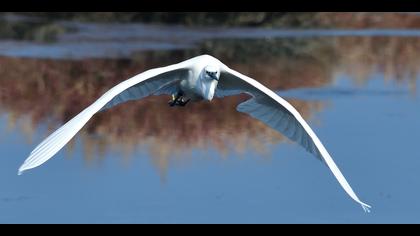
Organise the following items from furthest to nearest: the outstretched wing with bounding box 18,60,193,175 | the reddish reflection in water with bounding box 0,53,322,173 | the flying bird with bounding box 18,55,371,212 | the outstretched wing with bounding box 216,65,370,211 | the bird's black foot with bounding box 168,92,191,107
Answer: the reddish reflection in water with bounding box 0,53,322,173 → the bird's black foot with bounding box 168,92,191,107 → the outstretched wing with bounding box 216,65,370,211 → the flying bird with bounding box 18,55,371,212 → the outstretched wing with bounding box 18,60,193,175

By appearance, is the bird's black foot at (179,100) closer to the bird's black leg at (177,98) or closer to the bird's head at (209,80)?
the bird's black leg at (177,98)

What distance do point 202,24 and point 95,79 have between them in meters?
4.17

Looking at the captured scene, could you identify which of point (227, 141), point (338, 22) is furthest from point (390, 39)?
point (227, 141)

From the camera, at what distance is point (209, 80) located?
7.03m

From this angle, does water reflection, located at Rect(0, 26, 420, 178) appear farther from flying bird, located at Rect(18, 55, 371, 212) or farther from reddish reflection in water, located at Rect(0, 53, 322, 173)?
flying bird, located at Rect(18, 55, 371, 212)

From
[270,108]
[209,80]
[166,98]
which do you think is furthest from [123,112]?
[209,80]

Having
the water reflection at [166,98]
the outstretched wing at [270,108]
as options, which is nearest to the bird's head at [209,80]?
the outstretched wing at [270,108]

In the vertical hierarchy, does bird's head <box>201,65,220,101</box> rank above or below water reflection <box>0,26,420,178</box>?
below

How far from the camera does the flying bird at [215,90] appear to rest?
6.96 metres

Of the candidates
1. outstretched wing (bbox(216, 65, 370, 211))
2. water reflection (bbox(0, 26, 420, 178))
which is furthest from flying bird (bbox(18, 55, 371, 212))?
water reflection (bbox(0, 26, 420, 178))

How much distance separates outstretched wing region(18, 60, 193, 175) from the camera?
19.8 ft

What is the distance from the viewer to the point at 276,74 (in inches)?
575

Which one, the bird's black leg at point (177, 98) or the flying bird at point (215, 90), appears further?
the bird's black leg at point (177, 98)

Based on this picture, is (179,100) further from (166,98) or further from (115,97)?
(166,98)
